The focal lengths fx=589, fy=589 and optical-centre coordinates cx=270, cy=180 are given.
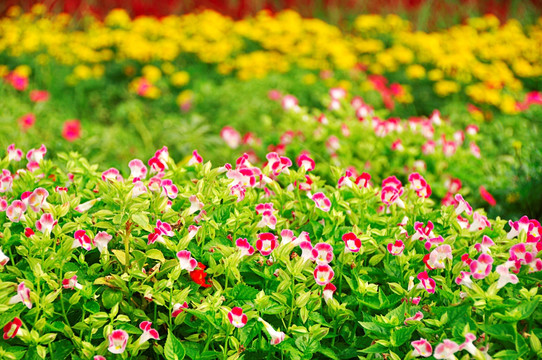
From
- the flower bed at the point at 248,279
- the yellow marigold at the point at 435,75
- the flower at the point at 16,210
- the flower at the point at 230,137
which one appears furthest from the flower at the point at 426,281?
the yellow marigold at the point at 435,75

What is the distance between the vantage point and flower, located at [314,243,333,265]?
146cm

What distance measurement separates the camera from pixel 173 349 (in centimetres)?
132

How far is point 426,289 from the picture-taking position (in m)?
1.43

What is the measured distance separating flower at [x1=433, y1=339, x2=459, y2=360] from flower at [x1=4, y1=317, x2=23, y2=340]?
92 cm

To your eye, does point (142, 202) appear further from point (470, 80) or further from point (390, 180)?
point (470, 80)

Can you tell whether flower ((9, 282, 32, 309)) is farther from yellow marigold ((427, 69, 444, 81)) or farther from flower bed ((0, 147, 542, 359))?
yellow marigold ((427, 69, 444, 81))

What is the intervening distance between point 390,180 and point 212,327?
29.7 inches

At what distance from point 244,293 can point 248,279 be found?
0.36 ft

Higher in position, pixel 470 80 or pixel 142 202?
pixel 142 202

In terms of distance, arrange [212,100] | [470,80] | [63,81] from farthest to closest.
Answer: [63,81]
[470,80]
[212,100]

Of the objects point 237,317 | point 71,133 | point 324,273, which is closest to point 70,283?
point 237,317

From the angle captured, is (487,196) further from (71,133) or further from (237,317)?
(71,133)

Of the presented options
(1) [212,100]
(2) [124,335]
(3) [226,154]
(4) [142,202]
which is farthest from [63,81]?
(2) [124,335]

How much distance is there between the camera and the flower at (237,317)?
1314 millimetres
